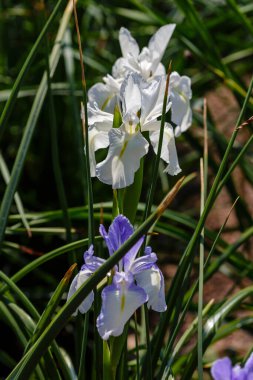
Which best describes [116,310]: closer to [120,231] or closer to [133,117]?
[120,231]

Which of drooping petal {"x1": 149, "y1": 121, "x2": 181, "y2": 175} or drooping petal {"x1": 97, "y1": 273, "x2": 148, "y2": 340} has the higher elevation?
drooping petal {"x1": 149, "y1": 121, "x2": 181, "y2": 175}

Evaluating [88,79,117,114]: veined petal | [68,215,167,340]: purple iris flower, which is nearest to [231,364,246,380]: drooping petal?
[68,215,167,340]: purple iris flower

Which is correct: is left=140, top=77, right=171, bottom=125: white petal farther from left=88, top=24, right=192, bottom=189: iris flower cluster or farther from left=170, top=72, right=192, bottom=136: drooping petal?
left=170, top=72, right=192, bottom=136: drooping petal

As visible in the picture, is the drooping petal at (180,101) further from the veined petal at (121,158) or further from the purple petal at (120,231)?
the purple petal at (120,231)

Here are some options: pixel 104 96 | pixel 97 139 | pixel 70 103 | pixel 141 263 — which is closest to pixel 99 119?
pixel 97 139

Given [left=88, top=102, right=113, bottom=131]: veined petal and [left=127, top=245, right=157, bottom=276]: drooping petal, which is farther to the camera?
[left=88, top=102, right=113, bottom=131]: veined petal

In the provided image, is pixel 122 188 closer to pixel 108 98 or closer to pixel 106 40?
pixel 108 98

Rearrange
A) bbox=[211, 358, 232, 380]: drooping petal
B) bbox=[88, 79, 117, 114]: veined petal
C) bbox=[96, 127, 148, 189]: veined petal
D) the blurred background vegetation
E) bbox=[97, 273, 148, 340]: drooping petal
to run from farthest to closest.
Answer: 1. the blurred background vegetation
2. bbox=[88, 79, 117, 114]: veined petal
3. bbox=[96, 127, 148, 189]: veined petal
4. bbox=[97, 273, 148, 340]: drooping petal
5. bbox=[211, 358, 232, 380]: drooping petal
